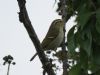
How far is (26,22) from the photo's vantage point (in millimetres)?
2957

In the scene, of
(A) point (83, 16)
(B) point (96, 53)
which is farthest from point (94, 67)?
(A) point (83, 16)

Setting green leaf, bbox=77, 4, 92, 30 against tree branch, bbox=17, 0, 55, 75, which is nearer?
tree branch, bbox=17, 0, 55, 75

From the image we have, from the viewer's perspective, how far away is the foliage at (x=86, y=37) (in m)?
3.18

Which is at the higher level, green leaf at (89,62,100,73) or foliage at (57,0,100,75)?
foliage at (57,0,100,75)

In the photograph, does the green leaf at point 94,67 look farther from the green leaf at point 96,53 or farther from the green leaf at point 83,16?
the green leaf at point 83,16

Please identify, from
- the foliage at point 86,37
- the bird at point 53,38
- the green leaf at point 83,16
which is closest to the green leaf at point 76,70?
the foliage at point 86,37

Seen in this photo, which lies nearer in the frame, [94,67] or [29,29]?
[29,29]

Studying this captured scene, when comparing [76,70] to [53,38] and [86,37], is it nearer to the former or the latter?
[86,37]

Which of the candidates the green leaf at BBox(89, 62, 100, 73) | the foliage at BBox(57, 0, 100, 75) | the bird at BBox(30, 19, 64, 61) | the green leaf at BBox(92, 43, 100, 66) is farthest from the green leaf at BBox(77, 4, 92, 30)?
the bird at BBox(30, 19, 64, 61)

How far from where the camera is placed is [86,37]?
3246 mm

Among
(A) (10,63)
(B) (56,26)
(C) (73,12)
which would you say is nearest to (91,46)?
(C) (73,12)

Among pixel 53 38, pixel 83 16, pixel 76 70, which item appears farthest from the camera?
pixel 53 38

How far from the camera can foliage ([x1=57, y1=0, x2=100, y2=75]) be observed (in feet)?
10.4

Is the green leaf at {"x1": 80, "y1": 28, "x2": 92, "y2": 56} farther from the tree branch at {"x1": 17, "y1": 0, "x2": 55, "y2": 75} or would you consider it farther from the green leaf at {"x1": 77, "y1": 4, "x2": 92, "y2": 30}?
the tree branch at {"x1": 17, "y1": 0, "x2": 55, "y2": 75}
